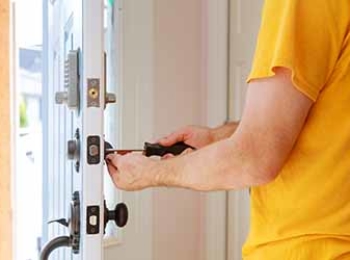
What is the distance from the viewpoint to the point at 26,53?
3.40 m

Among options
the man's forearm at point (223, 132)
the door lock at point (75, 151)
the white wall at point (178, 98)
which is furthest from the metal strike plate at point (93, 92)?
the white wall at point (178, 98)

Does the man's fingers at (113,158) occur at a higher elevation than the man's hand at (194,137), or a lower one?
lower

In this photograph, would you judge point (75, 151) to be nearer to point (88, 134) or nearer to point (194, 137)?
point (88, 134)

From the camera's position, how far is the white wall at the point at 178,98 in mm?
2113

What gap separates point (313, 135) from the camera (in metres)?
0.88

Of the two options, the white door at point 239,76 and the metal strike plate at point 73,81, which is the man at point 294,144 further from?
the white door at point 239,76

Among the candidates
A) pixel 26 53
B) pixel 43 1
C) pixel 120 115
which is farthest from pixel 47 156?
pixel 26 53

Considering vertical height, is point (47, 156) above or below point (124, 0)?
below

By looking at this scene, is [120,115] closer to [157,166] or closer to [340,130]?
[157,166]

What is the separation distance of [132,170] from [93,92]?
0.51 feet

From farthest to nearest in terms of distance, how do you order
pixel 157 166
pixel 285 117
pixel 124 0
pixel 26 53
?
pixel 26 53
pixel 124 0
pixel 157 166
pixel 285 117

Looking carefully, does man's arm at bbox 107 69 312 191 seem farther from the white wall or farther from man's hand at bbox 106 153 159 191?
the white wall

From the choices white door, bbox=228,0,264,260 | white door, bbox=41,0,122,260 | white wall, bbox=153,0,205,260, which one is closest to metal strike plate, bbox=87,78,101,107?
white door, bbox=41,0,122,260

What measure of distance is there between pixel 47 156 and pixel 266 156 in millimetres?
1274
